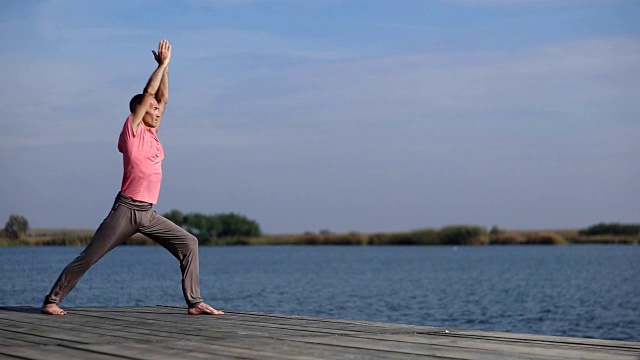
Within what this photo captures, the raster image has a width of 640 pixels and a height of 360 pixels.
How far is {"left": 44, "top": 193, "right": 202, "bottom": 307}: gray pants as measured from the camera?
8133 millimetres

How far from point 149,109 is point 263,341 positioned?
266 centimetres

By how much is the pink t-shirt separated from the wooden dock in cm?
99

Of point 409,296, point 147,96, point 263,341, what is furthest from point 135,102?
point 409,296

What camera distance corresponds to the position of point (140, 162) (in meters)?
8.02

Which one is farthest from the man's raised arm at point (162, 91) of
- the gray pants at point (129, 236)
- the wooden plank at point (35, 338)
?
the wooden plank at point (35, 338)

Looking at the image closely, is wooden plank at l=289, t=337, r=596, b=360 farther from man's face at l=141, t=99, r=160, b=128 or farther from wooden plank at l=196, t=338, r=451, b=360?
man's face at l=141, t=99, r=160, b=128

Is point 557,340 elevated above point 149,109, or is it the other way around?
point 149,109

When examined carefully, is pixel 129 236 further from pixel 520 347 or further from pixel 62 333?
pixel 520 347

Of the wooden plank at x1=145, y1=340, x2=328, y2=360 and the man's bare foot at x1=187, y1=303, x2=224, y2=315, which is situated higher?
the man's bare foot at x1=187, y1=303, x2=224, y2=315

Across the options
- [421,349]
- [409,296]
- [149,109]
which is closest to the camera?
[421,349]

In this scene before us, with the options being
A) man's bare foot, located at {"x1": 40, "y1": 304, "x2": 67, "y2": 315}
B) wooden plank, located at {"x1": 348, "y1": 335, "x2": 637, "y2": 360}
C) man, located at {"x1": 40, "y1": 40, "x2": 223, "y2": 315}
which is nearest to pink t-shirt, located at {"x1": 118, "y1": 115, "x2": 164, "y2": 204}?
Answer: man, located at {"x1": 40, "y1": 40, "x2": 223, "y2": 315}

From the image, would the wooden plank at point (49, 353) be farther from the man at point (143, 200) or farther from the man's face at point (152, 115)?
the man's face at point (152, 115)

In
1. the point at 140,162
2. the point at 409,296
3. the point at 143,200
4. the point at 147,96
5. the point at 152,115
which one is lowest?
the point at 409,296

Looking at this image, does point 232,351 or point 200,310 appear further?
point 200,310
